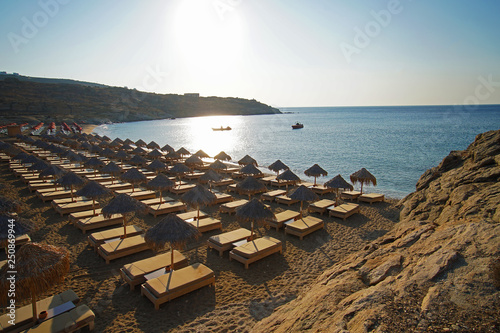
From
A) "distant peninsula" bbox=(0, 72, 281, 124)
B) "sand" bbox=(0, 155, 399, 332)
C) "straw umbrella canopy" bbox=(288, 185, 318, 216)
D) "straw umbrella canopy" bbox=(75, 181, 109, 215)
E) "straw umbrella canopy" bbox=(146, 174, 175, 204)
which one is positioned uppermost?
"distant peninsula" bbox=(0, 72, 281, 124)

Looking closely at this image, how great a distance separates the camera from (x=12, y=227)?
753cm

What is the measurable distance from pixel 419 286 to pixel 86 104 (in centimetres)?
10305

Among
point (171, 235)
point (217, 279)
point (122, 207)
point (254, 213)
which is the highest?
point (122, 207)

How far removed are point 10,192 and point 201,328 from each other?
50.9ft

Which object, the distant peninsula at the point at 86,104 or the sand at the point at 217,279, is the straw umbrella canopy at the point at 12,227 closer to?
the sand at the point at 217,279

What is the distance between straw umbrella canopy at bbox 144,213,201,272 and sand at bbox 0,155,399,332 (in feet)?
4.08

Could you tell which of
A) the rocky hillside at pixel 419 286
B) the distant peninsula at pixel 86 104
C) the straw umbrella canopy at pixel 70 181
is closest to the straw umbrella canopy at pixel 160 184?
the straw umbrella canopy at pixel 70 181

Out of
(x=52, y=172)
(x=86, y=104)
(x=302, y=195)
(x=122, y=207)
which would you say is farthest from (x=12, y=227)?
(x=86, y=104)

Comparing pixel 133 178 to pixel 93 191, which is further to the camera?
pixel 133 178

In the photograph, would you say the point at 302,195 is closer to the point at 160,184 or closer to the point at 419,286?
the point at 160,184

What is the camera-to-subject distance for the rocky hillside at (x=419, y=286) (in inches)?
142

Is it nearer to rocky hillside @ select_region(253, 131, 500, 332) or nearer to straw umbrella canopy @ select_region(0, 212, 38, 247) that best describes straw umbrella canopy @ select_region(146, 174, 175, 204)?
straw umbrella canopy @ select_region(0, 212, 38, 247)

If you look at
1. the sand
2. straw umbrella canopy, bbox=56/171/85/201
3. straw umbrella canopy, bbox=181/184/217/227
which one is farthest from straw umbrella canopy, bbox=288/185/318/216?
straw umbrella canopy, bbox=56/171/85/201

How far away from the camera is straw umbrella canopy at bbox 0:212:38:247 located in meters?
7.55
